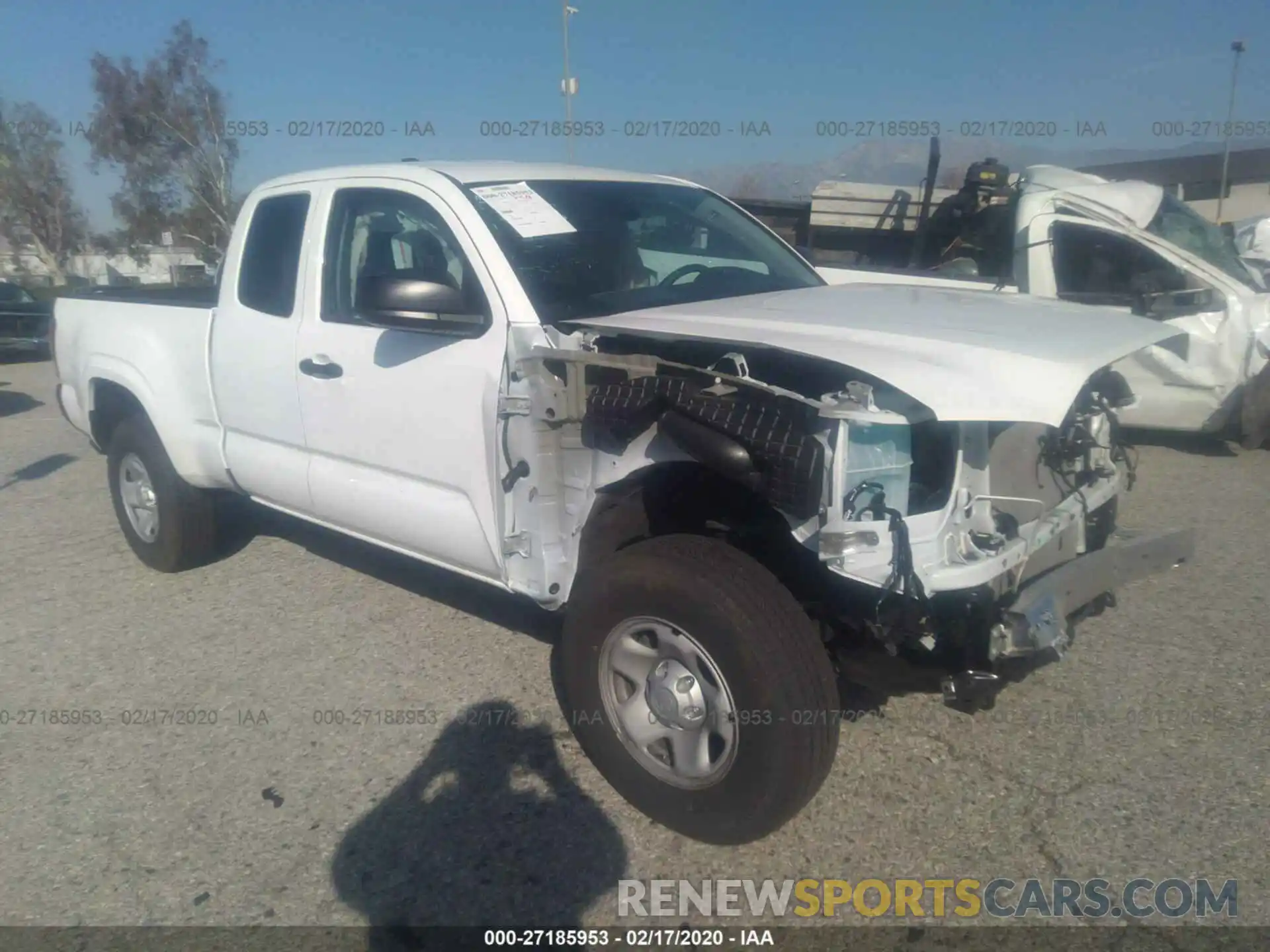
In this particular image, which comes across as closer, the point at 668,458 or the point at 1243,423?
the point at 668,458

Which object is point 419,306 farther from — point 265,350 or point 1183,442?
point 1183,442

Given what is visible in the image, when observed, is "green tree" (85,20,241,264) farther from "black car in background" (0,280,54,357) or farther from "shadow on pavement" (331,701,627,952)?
"shadow on pavement" (331,701,627,952)

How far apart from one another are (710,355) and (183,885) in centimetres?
219

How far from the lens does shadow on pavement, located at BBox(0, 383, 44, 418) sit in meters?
11.7

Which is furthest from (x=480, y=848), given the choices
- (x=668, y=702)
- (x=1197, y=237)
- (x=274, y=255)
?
(x=1197, y=237)

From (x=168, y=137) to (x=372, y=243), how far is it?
29.0m

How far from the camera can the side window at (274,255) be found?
4.20 meters

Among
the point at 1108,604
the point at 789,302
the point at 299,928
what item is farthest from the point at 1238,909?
the point at 299,928

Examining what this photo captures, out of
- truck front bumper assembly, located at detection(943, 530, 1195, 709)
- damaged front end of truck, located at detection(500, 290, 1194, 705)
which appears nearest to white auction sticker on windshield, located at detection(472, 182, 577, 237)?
damaged front end of truck, located at detection(500, 290, 1194, 705)

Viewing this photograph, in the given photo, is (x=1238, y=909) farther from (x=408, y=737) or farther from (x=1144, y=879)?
(x=408, y=737)

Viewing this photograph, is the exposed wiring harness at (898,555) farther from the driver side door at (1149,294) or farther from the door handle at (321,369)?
the driver side door at (1149,294)

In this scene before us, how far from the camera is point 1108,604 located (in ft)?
10.7

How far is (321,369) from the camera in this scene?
3.92 m

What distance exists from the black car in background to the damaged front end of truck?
16461 mm
